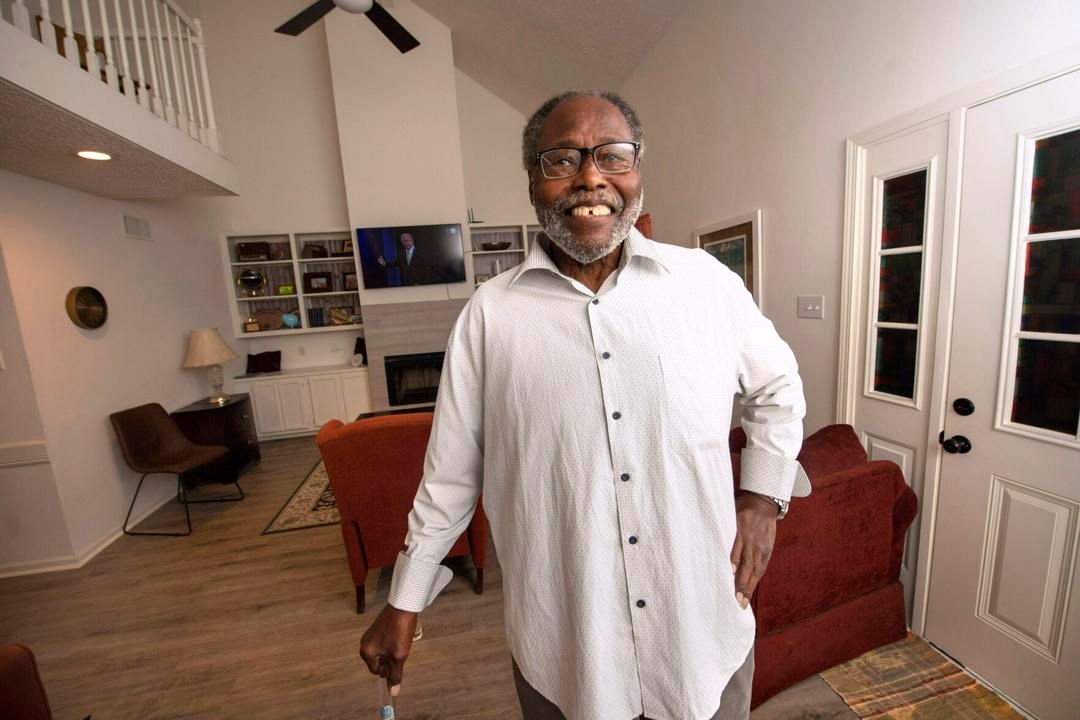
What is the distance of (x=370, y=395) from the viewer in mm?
5055

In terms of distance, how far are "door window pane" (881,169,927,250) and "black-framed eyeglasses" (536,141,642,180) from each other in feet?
4.96

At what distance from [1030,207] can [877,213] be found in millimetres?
487

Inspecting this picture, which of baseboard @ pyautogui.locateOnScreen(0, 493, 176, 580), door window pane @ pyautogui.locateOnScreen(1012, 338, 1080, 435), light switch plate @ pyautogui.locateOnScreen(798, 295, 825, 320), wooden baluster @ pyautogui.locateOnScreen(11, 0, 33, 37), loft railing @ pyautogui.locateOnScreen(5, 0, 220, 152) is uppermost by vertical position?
loft railing @ pyautogui.locateOnScreen(5, 0, 220, 152)

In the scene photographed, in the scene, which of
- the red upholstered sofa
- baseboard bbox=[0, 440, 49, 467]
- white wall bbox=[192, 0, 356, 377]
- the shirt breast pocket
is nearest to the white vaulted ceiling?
white wall bbox=[192, 0, 356, 377]

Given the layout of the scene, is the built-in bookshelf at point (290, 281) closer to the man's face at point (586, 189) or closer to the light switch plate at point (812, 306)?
the light switch plate at point (812, 306)

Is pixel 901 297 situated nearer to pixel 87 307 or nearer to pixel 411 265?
pixel 411 265

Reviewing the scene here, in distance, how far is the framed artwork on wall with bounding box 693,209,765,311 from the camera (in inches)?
94.3

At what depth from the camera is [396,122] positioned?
15.0 feet

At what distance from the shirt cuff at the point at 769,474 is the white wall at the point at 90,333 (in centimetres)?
383

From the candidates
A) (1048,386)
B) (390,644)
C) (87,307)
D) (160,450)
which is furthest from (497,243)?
(390,644)

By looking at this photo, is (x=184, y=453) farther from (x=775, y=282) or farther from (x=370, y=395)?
(x=775, y=282)

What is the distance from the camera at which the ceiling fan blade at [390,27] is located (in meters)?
2.78

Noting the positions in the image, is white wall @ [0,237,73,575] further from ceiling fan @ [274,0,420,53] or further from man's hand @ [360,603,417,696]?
man's hand @ [360,603,417,696]

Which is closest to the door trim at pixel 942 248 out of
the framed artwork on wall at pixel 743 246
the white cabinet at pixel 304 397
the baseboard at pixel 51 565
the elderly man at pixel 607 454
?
the framed artwork on wall at pixel 743 246
